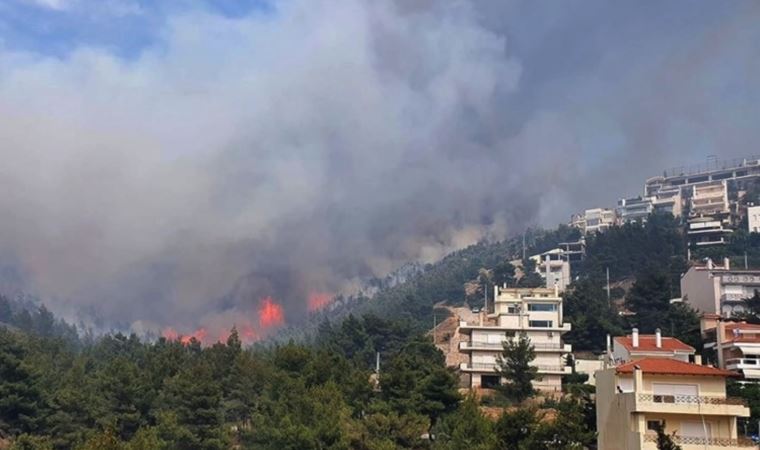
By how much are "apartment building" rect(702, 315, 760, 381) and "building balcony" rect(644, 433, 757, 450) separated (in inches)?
668

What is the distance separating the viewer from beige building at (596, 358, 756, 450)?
107ft

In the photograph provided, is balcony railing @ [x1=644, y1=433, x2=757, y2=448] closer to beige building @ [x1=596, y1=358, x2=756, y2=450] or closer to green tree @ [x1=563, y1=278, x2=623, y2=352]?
beige building @ [x1=596, y1=358, x2=756, y2=450]

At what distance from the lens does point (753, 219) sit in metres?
116

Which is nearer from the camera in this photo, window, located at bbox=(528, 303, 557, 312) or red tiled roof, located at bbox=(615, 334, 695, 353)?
red tiled roof, located at bbox=(615, 334, 695, 353)

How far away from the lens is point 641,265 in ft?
360

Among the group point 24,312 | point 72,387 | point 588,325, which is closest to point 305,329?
point 24,312

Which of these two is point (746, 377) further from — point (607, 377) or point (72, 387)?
point (72, 387)

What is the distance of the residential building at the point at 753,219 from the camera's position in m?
115

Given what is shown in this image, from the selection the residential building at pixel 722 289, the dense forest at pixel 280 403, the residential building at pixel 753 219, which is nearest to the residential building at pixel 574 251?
the residential building at pixel 753 219

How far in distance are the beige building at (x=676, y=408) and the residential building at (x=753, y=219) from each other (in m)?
88.6

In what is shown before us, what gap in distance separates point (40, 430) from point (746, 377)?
41598 millimetres

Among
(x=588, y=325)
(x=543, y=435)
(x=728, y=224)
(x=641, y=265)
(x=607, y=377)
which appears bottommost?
(x=543, y=435)

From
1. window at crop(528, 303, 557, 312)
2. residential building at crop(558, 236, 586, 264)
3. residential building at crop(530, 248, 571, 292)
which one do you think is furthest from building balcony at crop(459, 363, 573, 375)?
residential building at crop(558, 236, 586, 264)

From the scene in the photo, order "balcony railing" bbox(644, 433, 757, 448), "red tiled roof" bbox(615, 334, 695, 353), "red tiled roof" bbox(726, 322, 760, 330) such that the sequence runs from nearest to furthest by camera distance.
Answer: "balcony railing" bbox(644, 433, 757, 448) < "red tiled roof" bbox(615, 334, 695, 353) < "red tiled roof" bbox(726, 322, 760, 330)
